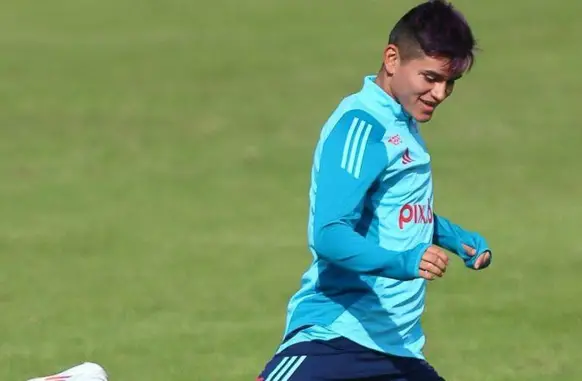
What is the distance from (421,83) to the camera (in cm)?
535

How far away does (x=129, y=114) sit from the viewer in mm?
16391

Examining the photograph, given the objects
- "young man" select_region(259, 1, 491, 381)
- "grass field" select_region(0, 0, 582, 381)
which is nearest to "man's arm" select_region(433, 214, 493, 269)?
"young man" select_region(259, 1, 491, 381)

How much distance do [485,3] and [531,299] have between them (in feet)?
41.5

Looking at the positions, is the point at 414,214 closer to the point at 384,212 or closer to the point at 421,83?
the point at 384,212

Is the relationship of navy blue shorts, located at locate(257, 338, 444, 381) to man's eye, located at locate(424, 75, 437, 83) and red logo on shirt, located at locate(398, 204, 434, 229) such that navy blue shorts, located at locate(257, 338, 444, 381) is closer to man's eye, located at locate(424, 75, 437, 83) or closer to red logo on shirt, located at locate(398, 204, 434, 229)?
red logo on shirt, located at locate(398, 204, 434, 229)

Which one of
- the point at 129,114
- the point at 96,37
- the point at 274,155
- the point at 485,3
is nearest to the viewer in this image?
the point at 274,155

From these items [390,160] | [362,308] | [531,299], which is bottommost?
[531,299]

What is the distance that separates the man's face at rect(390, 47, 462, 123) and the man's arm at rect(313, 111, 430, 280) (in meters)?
0.18

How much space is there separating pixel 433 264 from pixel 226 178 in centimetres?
874

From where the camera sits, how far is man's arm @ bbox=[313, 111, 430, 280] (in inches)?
194

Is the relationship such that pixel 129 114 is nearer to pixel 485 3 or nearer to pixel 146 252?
pixel 146 252

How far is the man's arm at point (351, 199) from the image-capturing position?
16.2 ft

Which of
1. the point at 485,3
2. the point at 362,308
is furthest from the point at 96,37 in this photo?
the point at 362,308

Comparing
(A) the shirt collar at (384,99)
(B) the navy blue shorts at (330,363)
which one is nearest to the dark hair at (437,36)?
(A) the shirt collar at (384,99)
